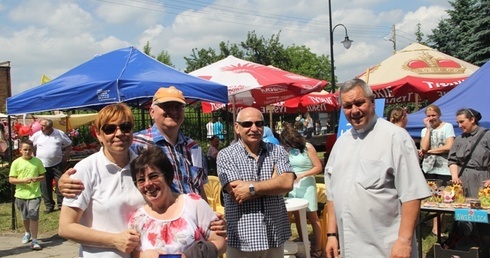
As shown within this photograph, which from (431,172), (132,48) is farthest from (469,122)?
(132,48)

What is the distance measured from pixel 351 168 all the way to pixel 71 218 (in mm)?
1649

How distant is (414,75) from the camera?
10.4 meters

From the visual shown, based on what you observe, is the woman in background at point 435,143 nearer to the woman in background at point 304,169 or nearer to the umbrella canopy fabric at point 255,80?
the woman in background at point 304,169

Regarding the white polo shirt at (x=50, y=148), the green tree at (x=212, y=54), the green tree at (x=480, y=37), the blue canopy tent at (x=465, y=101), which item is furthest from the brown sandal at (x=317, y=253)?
the green tree at (x=212, y=54)

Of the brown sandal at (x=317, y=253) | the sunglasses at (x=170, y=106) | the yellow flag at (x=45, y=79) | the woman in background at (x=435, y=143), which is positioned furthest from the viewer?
the yellow flag at (x=45, y=79)

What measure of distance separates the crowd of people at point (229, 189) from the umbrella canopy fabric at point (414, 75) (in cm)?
637

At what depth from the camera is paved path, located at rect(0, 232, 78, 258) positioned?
25.2 ft

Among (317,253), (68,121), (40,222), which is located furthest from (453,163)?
(68,121)

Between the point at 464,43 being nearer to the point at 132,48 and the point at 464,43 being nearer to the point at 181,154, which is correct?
the point at 132,48

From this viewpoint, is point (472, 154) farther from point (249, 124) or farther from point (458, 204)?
point (249, 124)

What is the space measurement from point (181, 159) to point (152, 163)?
55 centimetres

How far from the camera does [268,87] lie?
9852 mm

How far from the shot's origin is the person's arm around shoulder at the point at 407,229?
3.06m

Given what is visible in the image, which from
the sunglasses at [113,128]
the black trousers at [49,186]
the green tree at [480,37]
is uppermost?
the green tree at [480,37]
